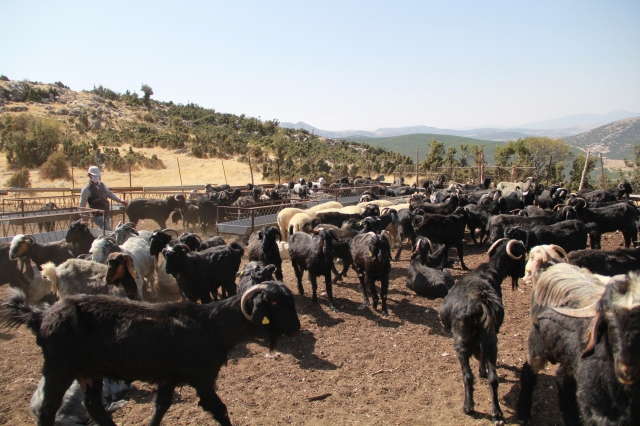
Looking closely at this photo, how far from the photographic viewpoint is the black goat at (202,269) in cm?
720

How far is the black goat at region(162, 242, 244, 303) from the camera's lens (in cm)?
720

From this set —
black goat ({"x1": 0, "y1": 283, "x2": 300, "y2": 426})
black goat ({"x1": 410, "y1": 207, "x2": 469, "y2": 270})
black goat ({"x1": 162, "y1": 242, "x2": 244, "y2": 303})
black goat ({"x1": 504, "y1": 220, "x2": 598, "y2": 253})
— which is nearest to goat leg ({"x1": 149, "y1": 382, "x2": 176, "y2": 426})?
black goat ({"x1": 0, "y1": 283, "x2": 300, "y2": 426})

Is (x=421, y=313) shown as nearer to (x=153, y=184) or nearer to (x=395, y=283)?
(x=395, y=283)

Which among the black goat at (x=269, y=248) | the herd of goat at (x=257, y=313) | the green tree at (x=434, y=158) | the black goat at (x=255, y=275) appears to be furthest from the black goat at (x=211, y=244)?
the green tree at (x=434, y=158)

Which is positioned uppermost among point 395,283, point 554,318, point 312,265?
point 554,318

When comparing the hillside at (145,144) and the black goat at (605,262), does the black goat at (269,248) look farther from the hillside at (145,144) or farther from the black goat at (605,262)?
the hillside at (145,144)

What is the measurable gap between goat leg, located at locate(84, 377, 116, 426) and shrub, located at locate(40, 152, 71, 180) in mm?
35119

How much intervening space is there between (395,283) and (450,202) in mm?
5608

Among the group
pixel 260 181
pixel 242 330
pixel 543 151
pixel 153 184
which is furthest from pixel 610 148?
pixel 242 330

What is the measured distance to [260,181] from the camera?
36344mm

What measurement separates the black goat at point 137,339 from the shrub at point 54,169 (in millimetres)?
35141

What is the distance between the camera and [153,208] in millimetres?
15234

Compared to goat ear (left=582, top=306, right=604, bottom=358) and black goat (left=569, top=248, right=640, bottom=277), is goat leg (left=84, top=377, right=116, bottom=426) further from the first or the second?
black goat (left=569, top=248, right=640, bottom=277)

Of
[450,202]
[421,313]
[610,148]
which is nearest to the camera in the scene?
[421,313]
